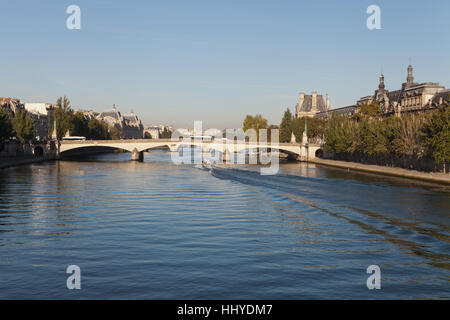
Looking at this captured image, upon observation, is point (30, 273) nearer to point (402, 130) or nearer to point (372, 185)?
point (372, 185)

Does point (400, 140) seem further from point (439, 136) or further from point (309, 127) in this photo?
point (309, 127)

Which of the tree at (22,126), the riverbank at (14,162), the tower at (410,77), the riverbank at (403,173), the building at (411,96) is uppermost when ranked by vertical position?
the tower at (410,77)

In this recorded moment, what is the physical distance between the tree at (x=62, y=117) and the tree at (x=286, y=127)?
2401 inches

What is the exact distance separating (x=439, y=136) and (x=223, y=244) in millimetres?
44528

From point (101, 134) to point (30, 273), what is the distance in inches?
6287

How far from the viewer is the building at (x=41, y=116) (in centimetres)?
16305

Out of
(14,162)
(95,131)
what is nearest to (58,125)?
(95,131)

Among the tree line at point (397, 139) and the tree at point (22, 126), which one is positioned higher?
the tree at point (22, 126)

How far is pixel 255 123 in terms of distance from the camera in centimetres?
16588

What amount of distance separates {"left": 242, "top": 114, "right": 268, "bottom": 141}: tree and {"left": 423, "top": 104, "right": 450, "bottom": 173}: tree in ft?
324

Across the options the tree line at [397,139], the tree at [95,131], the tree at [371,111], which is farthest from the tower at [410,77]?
the tree at [95,131]

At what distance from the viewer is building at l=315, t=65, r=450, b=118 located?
10685 cm

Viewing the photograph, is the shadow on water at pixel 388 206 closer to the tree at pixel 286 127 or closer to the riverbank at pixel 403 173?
the riverbank at pixel 403 173

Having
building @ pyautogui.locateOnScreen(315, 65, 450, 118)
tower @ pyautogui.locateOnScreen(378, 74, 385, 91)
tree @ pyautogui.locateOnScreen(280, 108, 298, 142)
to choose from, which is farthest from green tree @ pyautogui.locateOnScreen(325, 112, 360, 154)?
tower @ pyautogui.locateOnScreen(378, 74, 385, 91)
